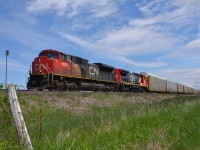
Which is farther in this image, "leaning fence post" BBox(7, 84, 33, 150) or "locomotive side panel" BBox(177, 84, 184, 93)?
"locomotive side panel" BBox(177, 84, 184, 93)

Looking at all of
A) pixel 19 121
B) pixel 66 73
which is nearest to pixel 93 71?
pixel 66 73

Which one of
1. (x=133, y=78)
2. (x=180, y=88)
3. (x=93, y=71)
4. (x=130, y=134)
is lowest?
(x=130, y=134)

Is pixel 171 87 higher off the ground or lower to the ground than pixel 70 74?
lower

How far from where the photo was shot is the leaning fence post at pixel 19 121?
4770mm

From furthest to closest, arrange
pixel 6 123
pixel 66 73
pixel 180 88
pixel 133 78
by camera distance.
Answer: pixel 180 88 < pixel 133 78 < pixel 66 73 < pixel 6 123

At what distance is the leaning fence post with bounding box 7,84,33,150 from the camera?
4.77m

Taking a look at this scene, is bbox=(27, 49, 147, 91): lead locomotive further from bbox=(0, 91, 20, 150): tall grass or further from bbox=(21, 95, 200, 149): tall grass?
bbox=(0, 91, 20, 150): tall grass

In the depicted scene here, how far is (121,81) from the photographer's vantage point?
3962cm

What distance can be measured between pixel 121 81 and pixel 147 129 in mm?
32660

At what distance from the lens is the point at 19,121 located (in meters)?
4.83

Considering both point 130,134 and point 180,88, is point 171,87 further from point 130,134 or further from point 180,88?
point 130,134

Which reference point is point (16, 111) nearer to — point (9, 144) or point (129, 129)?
→ point (9, 144)

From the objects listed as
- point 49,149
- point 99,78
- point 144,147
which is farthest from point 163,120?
point 99,78

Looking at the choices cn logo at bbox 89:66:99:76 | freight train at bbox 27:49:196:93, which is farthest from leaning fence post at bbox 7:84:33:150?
cn logo at bbox 89:66:99:76
